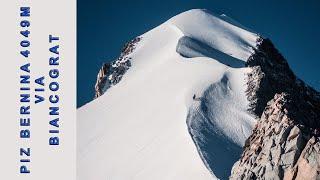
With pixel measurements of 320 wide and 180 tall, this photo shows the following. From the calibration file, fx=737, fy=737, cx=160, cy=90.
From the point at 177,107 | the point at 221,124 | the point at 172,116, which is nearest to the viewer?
the point at 221,124

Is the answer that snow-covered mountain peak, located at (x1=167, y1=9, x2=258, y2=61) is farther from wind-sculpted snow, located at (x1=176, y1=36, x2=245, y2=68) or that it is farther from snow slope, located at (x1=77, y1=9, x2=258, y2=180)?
wind-sculpted snow, located at (x1=176, y1=36, x2=245, y2=68)

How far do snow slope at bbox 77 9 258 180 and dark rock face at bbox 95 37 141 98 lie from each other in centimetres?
97

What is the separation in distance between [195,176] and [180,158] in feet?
12.7

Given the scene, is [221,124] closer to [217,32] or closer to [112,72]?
[112,72]

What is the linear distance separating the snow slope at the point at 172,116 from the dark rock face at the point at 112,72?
968mm

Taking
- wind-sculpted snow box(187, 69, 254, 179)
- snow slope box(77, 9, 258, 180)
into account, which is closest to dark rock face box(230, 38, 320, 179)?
wind-sculpted snow box(187, 69, 254, 179)

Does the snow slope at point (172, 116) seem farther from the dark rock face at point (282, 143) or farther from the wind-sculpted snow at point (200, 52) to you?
the dark rock face at point (282, 143)

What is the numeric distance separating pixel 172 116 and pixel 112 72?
24.6 meters

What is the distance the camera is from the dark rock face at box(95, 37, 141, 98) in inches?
3301

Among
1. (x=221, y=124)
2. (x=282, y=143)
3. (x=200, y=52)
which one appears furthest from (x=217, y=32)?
(x=282, y=143)

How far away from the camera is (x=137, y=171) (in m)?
55.2

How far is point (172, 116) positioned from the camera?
6272cm

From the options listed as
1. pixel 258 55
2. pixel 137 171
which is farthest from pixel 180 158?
pixel 258 55

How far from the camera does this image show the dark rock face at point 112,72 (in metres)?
83.8
